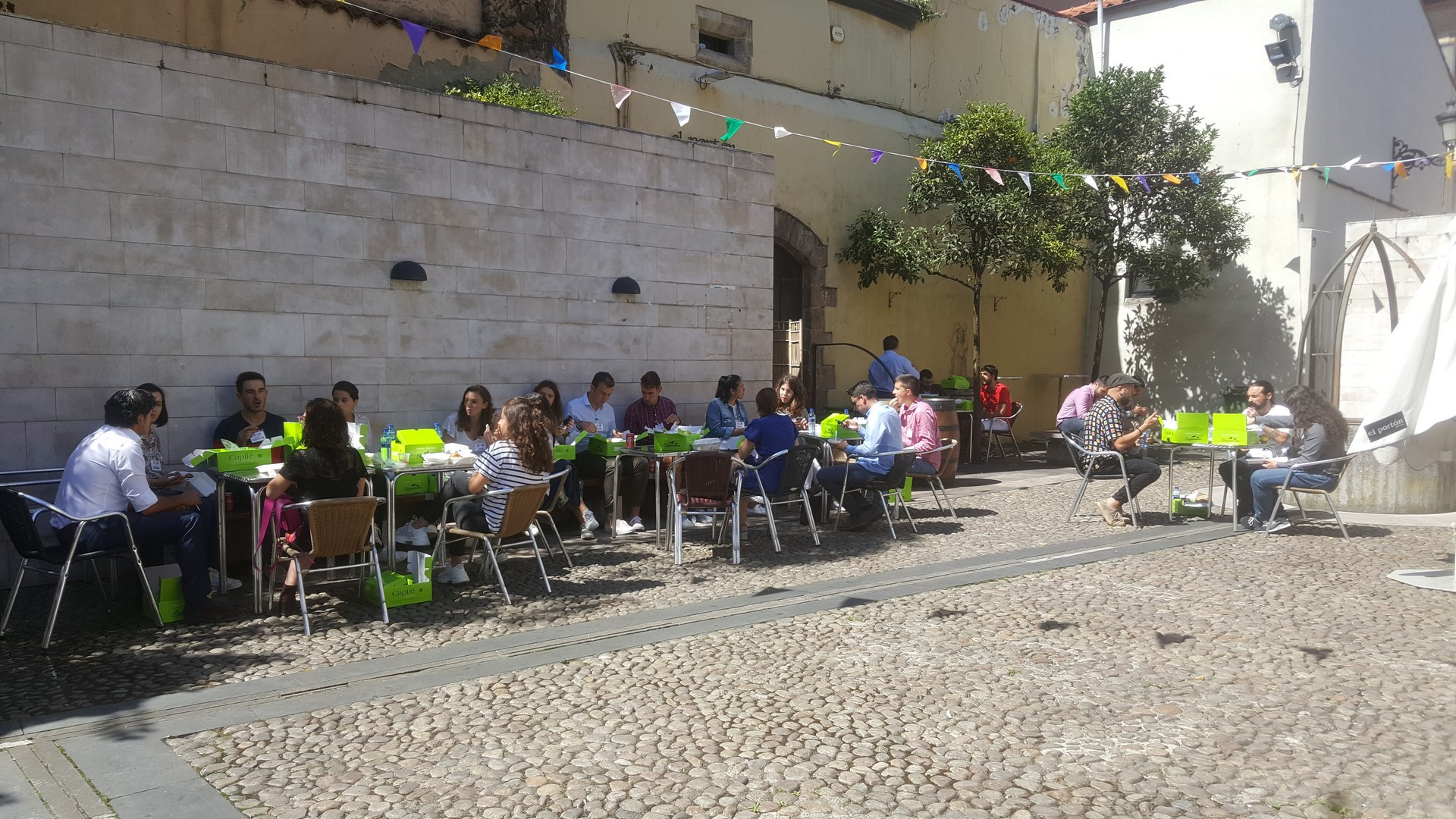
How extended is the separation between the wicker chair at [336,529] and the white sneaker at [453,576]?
2.62 feet

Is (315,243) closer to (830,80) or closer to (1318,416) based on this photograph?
(1318,416)

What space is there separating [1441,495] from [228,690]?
9.68 meters

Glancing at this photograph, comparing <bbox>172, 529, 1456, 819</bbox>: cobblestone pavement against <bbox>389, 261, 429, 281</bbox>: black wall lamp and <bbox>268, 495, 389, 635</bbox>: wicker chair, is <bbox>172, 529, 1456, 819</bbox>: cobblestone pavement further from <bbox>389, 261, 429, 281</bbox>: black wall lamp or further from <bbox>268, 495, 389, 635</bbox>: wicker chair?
<bbox>389, 261, 429, 281</bbox>: black wall lamp

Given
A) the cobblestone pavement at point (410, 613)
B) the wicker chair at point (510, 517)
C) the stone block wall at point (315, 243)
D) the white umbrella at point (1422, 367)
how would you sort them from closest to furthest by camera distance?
1. the cobblestone pavement at point (410, 613)
2. the white umbrella at point (1422, 367)
3. the wicker chair at point (510, 517)
4. the stone block wall at point (315, 243)

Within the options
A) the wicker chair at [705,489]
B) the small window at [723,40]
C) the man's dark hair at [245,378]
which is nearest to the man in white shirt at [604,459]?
the wicker chair at [705,489]

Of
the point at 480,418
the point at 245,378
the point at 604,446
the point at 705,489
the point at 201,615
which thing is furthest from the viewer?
the point at 604,446

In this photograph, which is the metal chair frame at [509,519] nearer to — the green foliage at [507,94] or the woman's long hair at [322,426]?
the woman's long hair at [322,426]

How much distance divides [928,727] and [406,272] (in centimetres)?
562

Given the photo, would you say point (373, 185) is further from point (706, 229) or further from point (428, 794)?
point (428, 794)

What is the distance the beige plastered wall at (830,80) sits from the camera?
33.7 ft

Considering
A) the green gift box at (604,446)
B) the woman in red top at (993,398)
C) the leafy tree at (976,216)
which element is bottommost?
the green gift box at (604,446)

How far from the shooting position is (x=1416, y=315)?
5879 mm

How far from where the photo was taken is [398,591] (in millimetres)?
5852

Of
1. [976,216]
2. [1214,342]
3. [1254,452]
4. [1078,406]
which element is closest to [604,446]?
[1078,406]
